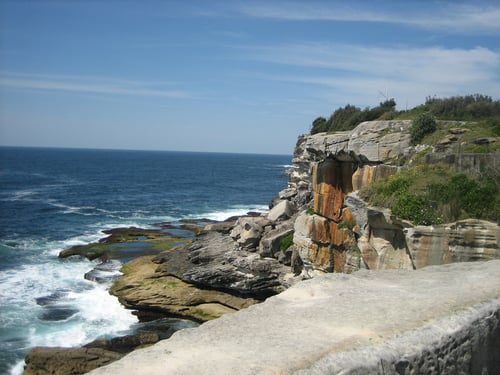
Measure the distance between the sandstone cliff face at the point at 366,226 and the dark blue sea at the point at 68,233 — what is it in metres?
12.0

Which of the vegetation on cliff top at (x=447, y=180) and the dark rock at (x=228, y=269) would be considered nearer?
the vegetation on cliff top at (x=447, y=180)

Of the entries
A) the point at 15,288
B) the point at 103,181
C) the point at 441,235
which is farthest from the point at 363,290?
the point at 103,181

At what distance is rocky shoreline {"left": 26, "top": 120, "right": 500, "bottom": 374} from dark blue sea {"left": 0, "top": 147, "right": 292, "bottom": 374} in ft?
7.06

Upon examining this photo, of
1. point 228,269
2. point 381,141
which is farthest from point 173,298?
point 381,141

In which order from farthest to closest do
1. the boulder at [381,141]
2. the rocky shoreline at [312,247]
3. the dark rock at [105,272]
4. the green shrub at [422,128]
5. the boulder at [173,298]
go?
the dark rock at [105,272], the boulder at [173,298], the boulder at [381,141], the green shrub at [422,128], the rocky shoreline at [312,247]

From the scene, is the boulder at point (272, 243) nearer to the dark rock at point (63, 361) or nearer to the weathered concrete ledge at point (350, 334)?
the dark rock at point (63, 361)

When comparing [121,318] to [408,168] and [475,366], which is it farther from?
[475,366]

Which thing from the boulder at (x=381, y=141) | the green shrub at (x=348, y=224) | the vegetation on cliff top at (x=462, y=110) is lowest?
the green shrub at (x=348, y=224)

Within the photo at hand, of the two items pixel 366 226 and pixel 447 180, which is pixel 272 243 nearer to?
pixel 366 226

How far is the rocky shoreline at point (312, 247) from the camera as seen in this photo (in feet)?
46.9

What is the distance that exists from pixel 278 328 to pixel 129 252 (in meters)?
34.2

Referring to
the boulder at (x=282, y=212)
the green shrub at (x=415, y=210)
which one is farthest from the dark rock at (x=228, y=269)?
the green shrub at (x=415, y=210)

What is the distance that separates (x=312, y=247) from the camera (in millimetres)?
25719

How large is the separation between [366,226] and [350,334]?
1079 centimetres
